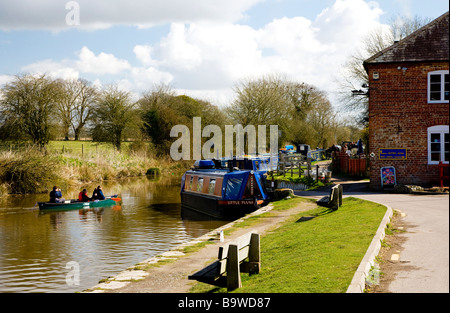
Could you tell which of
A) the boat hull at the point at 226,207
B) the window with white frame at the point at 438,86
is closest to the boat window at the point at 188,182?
the boat hull at the point at 226,207

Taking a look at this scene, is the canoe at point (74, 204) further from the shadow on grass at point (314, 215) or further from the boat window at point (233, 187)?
the shadow on grass at point (314, 215)

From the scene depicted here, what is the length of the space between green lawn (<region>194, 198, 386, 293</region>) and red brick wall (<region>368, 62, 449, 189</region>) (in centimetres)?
586

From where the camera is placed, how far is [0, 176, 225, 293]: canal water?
1206 cm

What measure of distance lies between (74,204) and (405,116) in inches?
641

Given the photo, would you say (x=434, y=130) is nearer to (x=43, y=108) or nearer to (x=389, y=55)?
(x=389, y=55)

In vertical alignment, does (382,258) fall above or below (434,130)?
below

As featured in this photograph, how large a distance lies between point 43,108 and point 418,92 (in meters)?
31.1

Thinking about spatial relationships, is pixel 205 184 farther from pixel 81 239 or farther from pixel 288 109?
pixel 288 109

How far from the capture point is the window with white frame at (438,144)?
20.3 meters

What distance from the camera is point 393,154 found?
2084 cm
